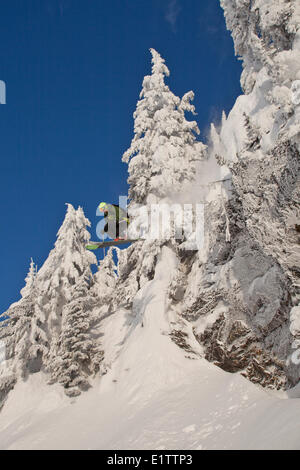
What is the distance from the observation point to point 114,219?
21.0 meters

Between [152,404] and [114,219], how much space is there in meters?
10.1

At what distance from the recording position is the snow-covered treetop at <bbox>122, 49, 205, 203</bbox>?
27484mm

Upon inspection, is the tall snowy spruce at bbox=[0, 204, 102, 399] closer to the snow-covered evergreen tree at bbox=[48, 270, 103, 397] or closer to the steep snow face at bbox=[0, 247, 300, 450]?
the snow-covered evergreen tree at bbox=[48, 270, 103, 397]

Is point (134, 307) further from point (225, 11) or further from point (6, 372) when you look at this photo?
point (225, 11)

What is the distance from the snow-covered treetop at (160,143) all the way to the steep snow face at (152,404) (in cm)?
652

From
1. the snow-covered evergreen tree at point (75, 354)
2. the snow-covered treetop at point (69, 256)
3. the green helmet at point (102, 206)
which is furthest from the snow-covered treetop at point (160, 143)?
the snow-covered evergreen tree at point (75, 354)

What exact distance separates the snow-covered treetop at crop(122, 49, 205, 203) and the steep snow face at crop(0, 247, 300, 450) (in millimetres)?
6521

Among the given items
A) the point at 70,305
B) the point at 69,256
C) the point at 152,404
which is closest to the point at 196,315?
the point at 152,404

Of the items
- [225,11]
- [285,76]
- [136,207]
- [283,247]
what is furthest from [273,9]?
[136,207]

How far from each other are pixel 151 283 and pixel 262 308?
27.7 ft

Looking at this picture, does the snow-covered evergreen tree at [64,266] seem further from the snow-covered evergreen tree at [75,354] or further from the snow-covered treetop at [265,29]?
the snow-covered treetop at [265,29]

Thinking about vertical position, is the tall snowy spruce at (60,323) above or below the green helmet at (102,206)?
below

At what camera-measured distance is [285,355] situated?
48.0ft

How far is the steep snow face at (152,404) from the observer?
35.9 ft
